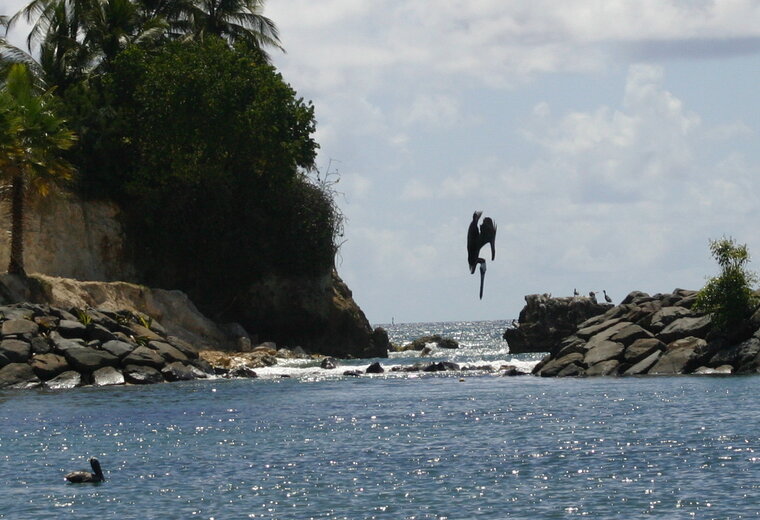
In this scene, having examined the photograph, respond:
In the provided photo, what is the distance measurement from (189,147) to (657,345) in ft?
84.6

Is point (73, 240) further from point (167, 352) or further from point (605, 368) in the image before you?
point (605, 368)

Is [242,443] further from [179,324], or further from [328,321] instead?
[328,321]

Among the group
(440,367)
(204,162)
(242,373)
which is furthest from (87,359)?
(204,162)

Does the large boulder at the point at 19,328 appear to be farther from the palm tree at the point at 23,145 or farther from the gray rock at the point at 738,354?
the gray rock at the point at 738,354

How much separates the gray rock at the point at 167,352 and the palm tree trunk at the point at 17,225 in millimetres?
7689

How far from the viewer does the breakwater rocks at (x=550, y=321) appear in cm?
8288

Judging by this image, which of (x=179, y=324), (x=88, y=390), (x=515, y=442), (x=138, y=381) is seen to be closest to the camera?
(x=515, y=442)

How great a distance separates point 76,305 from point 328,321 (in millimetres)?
18601

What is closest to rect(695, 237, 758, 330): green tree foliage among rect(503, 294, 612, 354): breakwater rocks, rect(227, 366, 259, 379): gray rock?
rect(227, 366, 259, 379): gray rock

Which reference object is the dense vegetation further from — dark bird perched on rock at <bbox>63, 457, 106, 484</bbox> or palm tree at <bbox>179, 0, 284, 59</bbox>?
dark bird perched on rock at <bbox>63, 457, 106, 484</bbox>

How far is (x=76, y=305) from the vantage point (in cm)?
5256

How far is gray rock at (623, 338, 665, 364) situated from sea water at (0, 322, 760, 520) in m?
3.63

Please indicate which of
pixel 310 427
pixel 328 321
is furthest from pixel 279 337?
pixel 310 427

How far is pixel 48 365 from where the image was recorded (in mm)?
43469
